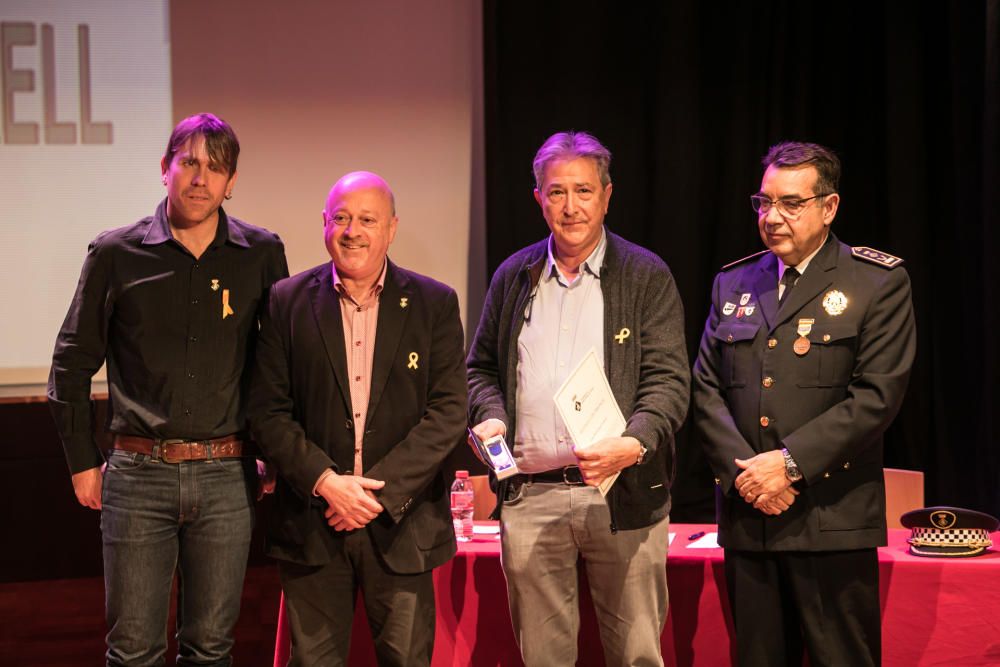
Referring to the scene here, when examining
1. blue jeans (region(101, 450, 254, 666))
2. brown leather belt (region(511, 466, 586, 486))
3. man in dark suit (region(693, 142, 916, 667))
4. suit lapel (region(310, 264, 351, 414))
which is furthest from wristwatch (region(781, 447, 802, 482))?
blue jeans (region(101, 450, 254, 666))

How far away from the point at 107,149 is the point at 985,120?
4.07 meters

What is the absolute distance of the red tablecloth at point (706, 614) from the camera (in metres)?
3.00

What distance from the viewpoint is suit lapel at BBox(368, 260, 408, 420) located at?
8.73ft

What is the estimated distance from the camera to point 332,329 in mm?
2674

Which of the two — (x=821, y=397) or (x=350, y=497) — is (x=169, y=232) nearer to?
(x=350, y=497)

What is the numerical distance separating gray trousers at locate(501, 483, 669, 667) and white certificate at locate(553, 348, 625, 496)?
0.52ft

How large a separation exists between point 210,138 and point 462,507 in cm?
146

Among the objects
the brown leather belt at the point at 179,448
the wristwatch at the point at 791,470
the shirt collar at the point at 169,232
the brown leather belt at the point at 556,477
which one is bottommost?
the brown leather belt at the point at 556,477

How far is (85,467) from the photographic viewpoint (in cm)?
283

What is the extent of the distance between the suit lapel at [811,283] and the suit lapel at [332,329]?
118cm

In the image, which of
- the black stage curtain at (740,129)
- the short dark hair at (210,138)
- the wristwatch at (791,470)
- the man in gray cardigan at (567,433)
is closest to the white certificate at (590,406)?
the man in gray cardigan at (567,433)

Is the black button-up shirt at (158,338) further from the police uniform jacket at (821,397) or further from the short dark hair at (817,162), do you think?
the short dark hair at (817,162)

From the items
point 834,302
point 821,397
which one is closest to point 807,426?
point 821,397

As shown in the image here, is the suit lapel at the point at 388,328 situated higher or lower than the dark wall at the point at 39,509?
higher
